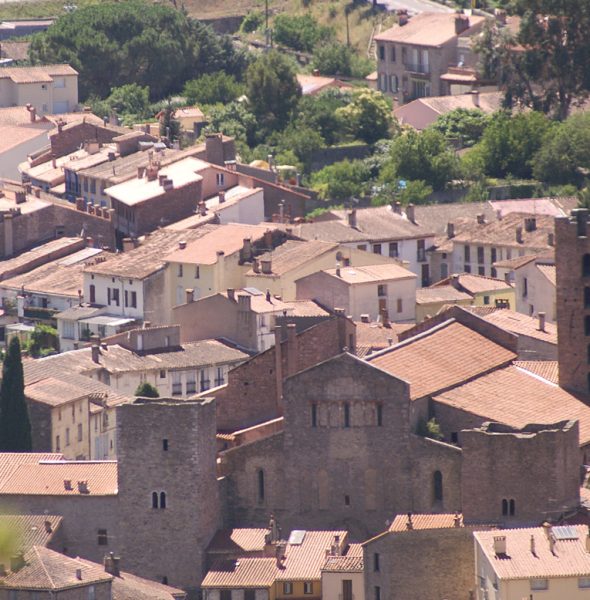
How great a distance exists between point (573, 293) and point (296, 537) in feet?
50.4

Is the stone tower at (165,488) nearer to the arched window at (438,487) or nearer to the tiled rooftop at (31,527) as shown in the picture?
the tiled rooftop at (31,527)

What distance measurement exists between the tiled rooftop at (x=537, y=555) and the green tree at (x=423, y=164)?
59795 mm

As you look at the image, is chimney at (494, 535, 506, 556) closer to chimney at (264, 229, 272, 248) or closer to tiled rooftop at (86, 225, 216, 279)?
tiled rooftop at (86, 225, 216, 279)

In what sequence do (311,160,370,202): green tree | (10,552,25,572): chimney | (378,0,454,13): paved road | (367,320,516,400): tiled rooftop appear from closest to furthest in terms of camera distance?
(10,552,25,572): chimney, (367,320,516,400): tiled rooftop, (311,160,370,202): green tree, (378,0,454,13): paved road

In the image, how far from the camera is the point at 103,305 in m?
137

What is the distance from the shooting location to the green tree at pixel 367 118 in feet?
543

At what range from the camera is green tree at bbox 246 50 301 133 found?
16912cm

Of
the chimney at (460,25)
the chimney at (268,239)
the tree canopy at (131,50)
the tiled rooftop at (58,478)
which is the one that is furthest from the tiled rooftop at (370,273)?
the tree canopy at (131,50)

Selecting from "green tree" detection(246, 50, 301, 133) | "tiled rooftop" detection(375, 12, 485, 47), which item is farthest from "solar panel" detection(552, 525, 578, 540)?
"tiled rooftop" detection(375, 12, 485, 47)

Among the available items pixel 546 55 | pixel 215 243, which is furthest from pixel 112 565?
pixel 546 55

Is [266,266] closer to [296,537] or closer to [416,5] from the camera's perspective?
[296,537]

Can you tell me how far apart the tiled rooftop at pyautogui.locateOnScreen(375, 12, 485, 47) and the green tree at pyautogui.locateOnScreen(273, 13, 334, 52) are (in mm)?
9596

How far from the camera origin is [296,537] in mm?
102250

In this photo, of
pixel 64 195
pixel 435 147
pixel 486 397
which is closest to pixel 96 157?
pixel 64 195
